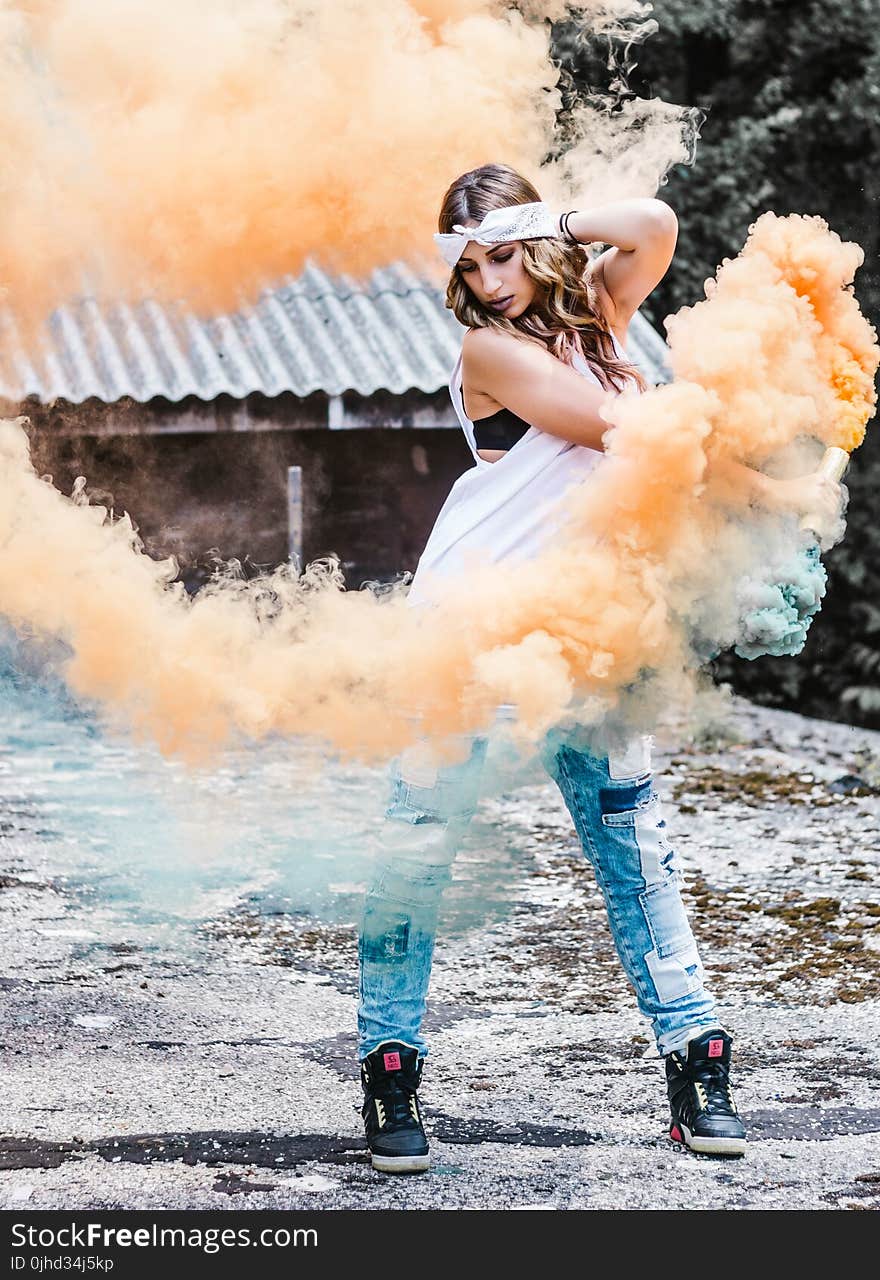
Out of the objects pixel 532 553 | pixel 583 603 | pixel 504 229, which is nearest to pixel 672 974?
pixel 583 603

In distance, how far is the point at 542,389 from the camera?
290 centimetres

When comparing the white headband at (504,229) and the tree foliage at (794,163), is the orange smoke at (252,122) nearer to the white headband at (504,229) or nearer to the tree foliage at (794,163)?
the white headband at (504,229)

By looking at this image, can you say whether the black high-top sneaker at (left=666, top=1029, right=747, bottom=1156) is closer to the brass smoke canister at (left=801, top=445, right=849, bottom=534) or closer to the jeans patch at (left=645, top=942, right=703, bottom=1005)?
the jeans patch at (left=645, top=942, right=703, bottom=1005)

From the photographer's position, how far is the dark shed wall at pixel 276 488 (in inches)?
334

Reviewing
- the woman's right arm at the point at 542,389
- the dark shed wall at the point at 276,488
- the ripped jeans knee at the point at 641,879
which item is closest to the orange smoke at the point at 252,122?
the woman's right arm at the point at 542,389

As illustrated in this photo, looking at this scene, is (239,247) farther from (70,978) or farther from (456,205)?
(70,978)

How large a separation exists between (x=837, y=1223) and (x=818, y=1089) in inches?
30.3

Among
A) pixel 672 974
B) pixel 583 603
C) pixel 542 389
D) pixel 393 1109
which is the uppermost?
pixel 542 389

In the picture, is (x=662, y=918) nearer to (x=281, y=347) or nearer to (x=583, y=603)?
(x=583, y=603)

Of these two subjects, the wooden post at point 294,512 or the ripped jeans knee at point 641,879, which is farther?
the wooden post at point 294,512

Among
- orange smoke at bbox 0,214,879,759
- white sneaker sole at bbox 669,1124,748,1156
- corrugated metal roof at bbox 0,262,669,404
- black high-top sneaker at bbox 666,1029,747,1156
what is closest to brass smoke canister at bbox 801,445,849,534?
orange smoke at bbox 0,214,879,759

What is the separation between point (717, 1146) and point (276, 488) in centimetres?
632

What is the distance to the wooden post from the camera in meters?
8.55

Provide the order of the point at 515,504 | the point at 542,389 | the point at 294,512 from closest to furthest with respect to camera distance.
→ 1. the point at 542,389
2. the point at 515,504
3. the point at 294,512
